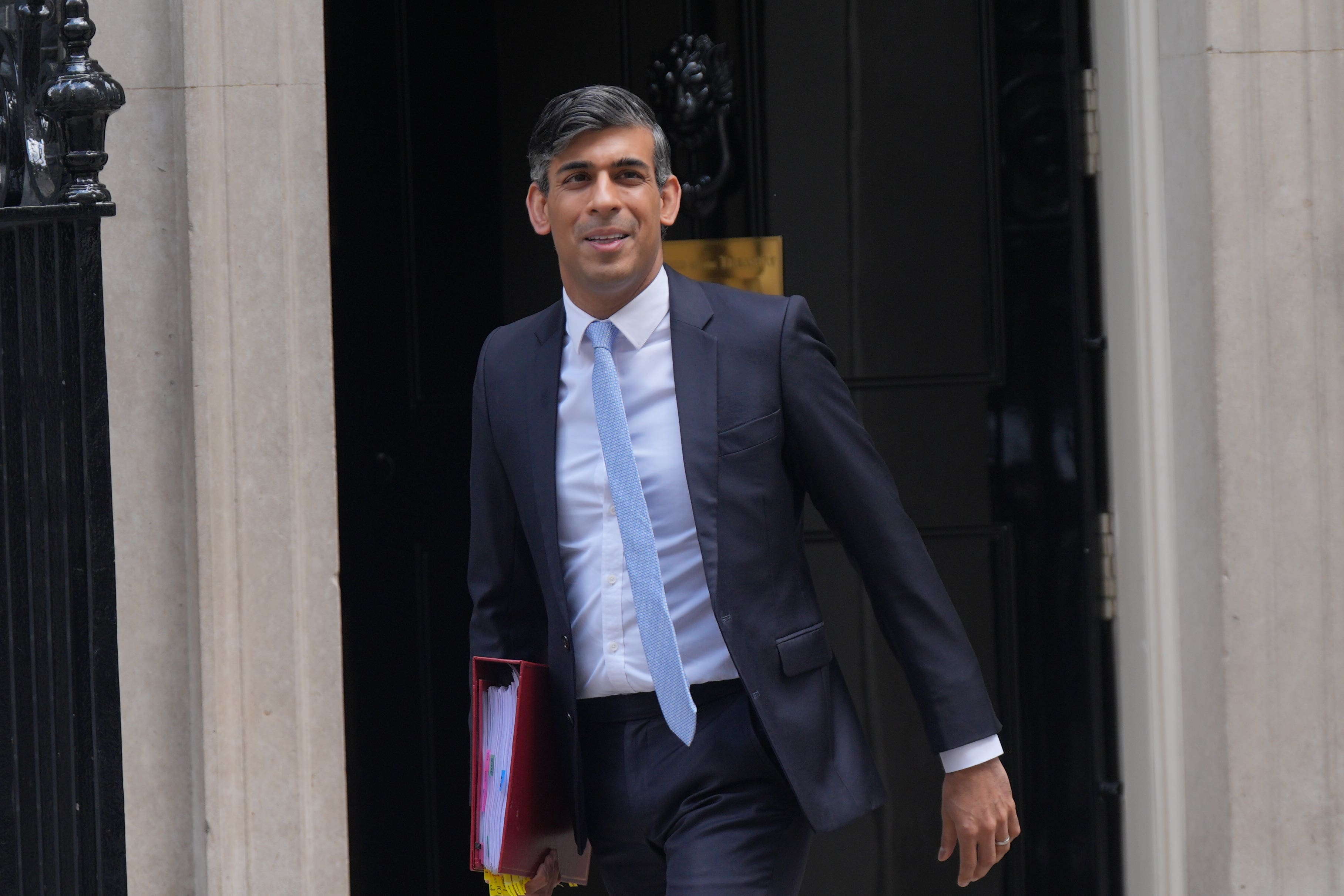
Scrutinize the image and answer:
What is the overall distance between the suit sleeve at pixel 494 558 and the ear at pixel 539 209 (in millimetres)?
250

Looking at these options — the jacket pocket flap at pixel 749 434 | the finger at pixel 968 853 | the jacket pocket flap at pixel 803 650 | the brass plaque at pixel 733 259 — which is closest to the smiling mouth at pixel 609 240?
the jacket pocket flap at pixel 749 434

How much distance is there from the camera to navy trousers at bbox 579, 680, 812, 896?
2297 millimetres

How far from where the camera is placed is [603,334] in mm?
2408

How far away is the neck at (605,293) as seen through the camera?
2.41 metres

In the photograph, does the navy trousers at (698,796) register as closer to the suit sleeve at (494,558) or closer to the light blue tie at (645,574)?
the light blue tie at (645,574)

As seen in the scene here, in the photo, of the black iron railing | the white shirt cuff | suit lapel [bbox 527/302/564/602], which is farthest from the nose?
the white shirt cuff

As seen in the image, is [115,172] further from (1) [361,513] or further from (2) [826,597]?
(2) [826,597]

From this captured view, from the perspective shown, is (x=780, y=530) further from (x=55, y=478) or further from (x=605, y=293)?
(x=55, y=478)

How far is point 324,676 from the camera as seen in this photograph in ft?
10.9

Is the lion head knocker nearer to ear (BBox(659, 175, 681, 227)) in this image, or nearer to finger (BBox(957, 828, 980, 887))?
ear (BBox(659, 175, 681, 227))

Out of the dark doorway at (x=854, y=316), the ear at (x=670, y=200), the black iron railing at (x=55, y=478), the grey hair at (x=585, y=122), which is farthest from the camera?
the dark doorway at (x=854, y=316)

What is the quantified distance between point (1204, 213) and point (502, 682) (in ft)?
6.35

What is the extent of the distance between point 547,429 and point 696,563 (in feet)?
1.12

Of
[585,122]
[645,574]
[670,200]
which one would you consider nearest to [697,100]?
[670,200]
